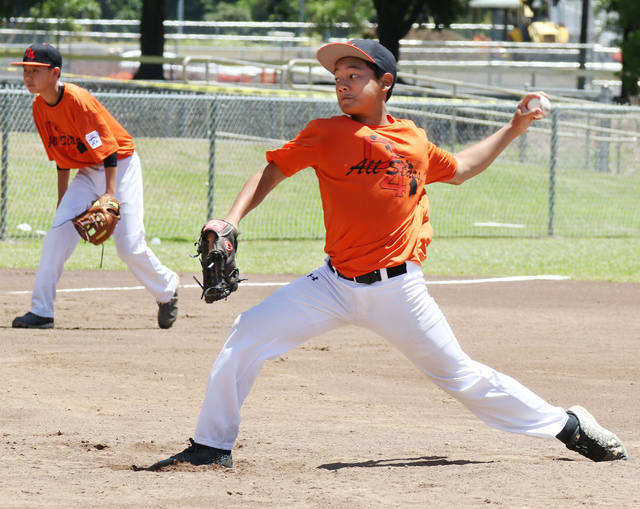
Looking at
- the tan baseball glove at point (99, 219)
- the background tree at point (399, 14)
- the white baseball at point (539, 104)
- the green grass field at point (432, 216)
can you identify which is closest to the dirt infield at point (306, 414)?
the tan baseball glove at point (99, 219)

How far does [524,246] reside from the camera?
15648mm

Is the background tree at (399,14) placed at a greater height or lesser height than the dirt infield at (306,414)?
greater

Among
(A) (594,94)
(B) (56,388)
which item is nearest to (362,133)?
(B) (56,388)

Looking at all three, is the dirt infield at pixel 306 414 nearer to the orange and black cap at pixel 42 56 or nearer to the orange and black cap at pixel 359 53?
the orange and black cap at pixel 359 53

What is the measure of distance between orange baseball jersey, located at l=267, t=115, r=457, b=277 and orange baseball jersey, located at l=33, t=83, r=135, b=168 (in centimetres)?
366

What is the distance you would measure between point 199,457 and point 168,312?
4.01 m

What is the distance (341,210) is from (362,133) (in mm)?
340

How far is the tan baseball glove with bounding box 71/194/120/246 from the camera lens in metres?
8.34

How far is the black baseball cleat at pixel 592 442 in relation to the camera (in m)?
5.40

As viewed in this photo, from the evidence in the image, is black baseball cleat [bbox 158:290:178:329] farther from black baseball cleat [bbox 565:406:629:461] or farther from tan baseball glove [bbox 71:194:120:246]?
black baseball cleat [bbox 565:406:629:461]

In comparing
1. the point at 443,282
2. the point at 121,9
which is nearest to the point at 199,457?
the point at 443,282

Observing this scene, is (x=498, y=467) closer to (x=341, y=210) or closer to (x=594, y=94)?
(x=341, y=210)

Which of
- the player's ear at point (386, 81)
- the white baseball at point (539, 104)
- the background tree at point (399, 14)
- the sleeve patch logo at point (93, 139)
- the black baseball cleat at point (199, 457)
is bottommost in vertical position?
the black baseball cleat at point (199, 457)

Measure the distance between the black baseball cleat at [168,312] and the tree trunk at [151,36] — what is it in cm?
1936
